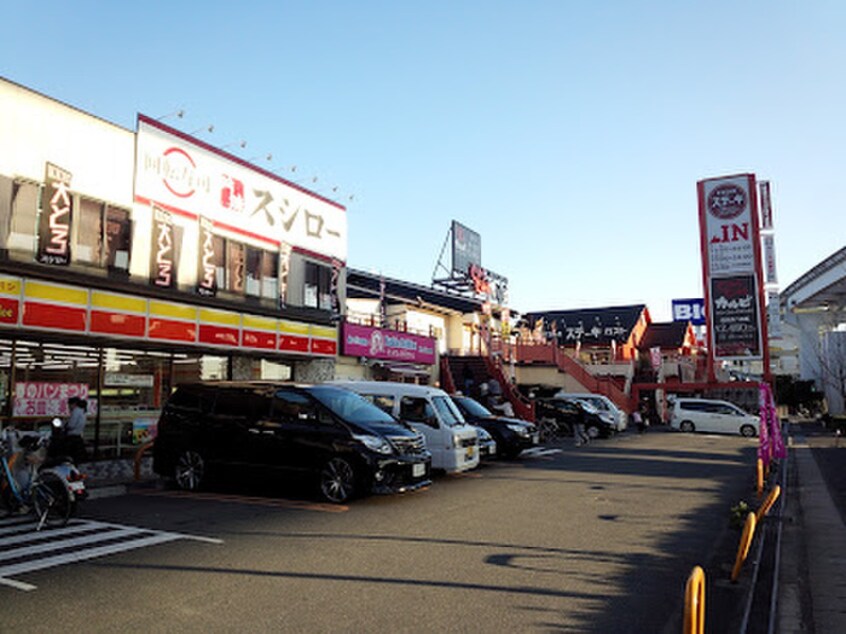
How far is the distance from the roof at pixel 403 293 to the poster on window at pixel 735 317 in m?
14.3

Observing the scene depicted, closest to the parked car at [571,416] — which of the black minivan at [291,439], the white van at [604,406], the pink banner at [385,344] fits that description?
the white van at [604,406]

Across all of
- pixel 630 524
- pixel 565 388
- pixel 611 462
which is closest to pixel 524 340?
pixel 565 388

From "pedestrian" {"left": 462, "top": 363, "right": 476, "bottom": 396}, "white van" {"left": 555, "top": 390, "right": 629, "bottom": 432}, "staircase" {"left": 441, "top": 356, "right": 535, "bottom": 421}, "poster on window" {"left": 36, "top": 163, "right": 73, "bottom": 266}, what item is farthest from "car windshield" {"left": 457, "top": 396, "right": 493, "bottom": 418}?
"white van" {"left": 555, "top": 390, "right": 629, "bottom": 432}

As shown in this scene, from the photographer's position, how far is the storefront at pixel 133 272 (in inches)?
492

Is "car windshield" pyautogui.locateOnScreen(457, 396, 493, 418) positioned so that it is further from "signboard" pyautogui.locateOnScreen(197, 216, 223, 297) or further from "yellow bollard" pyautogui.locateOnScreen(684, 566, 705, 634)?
"yellow bollard" pyautogui.locateOnScreen(684, 566, 705, 634)

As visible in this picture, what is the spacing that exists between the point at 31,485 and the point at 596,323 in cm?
5346

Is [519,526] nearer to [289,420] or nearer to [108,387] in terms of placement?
[289,420]

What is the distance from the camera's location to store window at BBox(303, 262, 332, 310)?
20391mm

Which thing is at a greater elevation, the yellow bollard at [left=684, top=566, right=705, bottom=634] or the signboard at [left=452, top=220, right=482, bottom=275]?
the signboard at [left=452, top=220, right=482, bottom=275]

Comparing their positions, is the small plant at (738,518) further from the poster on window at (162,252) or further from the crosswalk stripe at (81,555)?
the poster on window at (162,252)

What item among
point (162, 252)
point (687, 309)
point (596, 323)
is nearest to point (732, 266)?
point (162, 252)

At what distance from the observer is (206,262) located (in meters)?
16.6

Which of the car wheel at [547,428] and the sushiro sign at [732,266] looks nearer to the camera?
the car wheel at [547,428]

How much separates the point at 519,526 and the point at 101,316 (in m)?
9.43
